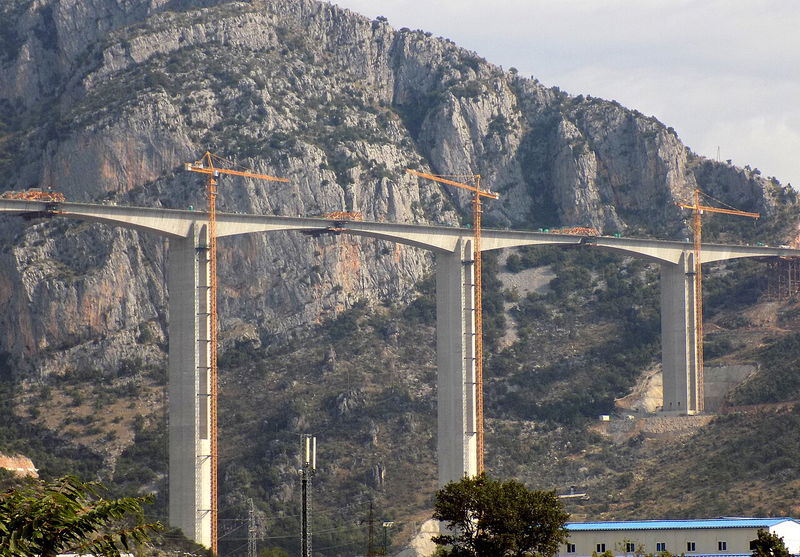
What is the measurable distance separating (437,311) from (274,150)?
36390 mm

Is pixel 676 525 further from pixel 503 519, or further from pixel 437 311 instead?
pixel 437 311

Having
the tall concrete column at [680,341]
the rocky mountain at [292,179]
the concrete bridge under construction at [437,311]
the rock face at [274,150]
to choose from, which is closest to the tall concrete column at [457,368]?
the concrete bridge under construction at [437,311]

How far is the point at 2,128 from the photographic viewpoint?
142 metres

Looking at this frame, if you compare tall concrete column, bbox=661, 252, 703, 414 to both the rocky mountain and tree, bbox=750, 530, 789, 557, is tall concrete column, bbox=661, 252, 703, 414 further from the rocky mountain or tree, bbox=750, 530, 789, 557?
tree, bbox=750, 530, 789, 557

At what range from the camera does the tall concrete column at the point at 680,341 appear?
115938 millimetres

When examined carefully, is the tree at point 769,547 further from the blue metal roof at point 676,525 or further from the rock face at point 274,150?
the rock face at point 274,150

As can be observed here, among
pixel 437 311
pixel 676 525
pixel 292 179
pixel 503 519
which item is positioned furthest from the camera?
pixel 292 179

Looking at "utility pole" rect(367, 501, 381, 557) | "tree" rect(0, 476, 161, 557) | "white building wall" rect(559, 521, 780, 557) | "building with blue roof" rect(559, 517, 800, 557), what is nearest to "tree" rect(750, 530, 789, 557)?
"building with blue roof" rect(559, 517, 800, 557)

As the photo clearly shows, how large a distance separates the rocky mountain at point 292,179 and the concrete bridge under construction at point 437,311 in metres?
10.3

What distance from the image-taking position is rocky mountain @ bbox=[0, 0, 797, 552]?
392ft

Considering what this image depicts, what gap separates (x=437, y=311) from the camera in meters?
100

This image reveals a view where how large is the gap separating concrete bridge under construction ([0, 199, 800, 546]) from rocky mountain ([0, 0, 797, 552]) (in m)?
10.3

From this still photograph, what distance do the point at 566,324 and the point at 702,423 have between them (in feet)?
84.9

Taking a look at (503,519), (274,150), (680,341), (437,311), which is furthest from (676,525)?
(274,150)
